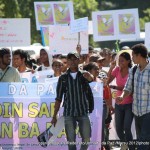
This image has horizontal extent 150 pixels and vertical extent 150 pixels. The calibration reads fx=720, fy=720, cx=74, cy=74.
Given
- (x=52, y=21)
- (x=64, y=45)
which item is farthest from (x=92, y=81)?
(x=52, y=21)

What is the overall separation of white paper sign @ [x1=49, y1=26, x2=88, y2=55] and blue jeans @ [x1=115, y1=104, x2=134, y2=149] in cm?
271

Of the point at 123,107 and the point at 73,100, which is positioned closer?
the point at 73,100

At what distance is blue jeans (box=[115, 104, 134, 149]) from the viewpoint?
449 inches

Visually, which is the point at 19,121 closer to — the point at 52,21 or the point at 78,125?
the point at 78,125

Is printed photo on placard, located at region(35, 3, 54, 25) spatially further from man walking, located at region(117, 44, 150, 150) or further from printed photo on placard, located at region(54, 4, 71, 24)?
man walking, located at region(117, 44, 150, 150)

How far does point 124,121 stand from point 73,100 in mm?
1306

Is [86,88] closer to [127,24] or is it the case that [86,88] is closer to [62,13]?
[127,24]

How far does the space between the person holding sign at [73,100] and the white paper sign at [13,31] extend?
3.00 meters

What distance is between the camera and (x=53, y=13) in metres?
16.5

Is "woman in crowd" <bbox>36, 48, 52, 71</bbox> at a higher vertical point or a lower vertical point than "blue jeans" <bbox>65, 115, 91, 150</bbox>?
higher

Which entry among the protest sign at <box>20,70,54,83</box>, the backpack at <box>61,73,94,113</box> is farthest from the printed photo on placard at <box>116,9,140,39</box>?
the backpack at <box>61,73,94,113</box>

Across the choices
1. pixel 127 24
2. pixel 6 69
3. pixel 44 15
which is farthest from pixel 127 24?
pixel 6 69

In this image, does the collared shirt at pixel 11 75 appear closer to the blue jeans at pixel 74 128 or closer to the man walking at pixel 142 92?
the blue jeans at pixel 74 128

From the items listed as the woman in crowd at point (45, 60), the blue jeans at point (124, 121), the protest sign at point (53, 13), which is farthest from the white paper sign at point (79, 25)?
the protest sign at point (53, 13)
